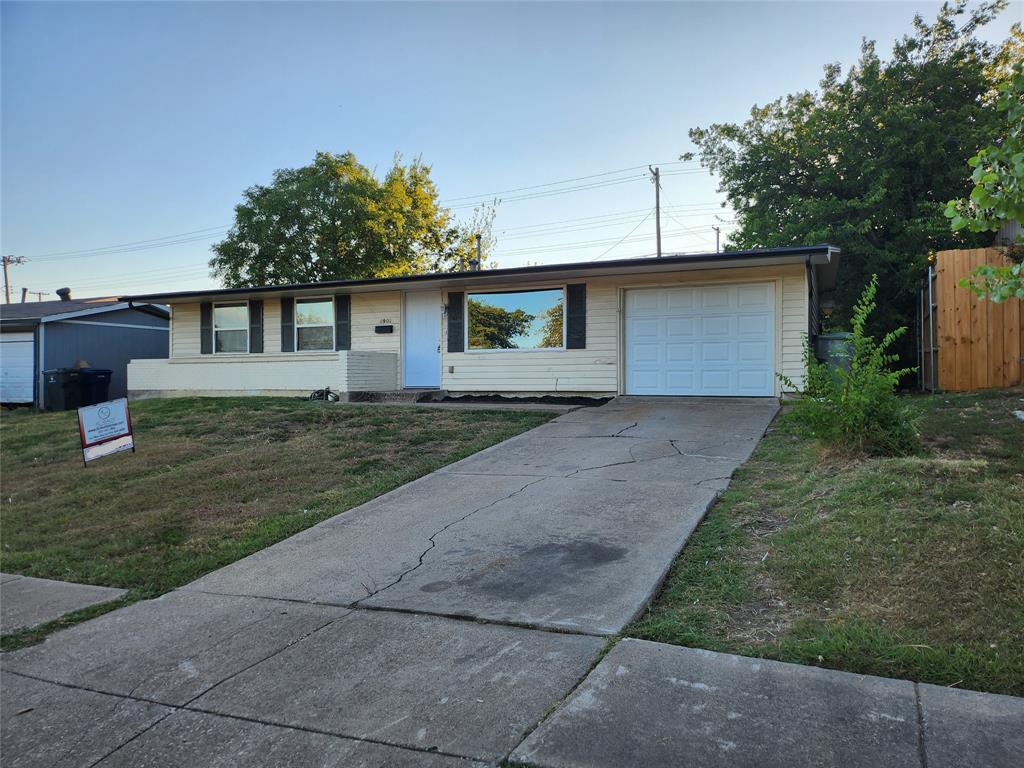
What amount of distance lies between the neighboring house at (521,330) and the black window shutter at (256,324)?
0.03 metres

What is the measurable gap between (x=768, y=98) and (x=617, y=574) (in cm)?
2181

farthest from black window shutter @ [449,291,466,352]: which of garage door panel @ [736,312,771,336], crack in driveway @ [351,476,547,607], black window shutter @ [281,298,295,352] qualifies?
crack in driveway @ [351,476,547,607]

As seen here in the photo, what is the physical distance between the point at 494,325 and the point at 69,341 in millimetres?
14528

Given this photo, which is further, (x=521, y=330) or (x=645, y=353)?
(x=521, y=330)

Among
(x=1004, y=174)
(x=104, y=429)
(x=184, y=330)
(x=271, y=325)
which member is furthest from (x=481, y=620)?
(x=184, y=330)

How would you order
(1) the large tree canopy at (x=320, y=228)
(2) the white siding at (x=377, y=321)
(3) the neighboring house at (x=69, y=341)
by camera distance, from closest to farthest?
(2) the white siding at (x=377, y=321)
(3) the neighboring house at (x=69, y=341)
(1) the large tree canopy at (x=320, y=228)

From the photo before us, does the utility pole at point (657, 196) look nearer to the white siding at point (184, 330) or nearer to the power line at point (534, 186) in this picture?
the power line at point (534, 186)

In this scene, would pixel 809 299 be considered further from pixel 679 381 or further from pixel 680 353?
pixel 679 381

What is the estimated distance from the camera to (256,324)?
15.9 metres

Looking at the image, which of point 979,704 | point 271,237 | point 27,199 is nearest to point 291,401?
point 27,199

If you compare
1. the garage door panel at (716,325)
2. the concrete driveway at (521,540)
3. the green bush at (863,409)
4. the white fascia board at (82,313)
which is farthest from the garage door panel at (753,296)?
the white fascia board at (82,313)

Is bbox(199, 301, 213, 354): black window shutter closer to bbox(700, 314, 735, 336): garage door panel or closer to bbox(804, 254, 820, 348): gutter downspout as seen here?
bbox(700, 314, 735, 336): garage door panel

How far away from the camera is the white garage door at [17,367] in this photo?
19328mm

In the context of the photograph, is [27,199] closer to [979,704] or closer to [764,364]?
[764,364]
